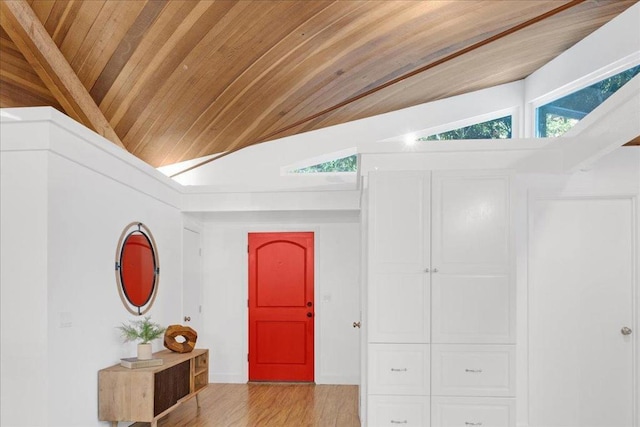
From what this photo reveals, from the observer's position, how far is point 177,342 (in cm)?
560

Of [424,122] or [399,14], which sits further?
[424,122]

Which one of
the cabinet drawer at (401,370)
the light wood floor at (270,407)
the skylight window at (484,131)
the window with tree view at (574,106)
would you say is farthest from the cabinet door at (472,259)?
the skylight window at (484,131)

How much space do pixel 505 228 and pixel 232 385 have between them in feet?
14.2

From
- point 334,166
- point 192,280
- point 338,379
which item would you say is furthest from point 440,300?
point 192,280

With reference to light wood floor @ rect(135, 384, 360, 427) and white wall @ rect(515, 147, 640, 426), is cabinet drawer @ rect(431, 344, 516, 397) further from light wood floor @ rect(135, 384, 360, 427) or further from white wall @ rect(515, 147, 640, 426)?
light wood floor @ rect(135, 384, 360, 427)

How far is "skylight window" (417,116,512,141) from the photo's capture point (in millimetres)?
7031

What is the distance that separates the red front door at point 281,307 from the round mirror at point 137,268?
6.26 feet

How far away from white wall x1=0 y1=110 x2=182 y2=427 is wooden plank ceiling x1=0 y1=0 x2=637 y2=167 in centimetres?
73

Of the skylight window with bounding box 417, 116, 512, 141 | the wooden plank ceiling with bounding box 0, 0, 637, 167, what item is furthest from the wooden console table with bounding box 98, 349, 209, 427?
the skylight window with bounding box 417, 116, 512, 141

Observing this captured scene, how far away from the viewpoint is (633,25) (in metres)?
5.07

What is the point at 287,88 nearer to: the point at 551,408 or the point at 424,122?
the point at 424,122

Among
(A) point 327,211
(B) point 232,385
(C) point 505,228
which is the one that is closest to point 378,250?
(C) point 505,228

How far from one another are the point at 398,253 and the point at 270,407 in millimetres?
2643

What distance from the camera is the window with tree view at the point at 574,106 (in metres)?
5.22
